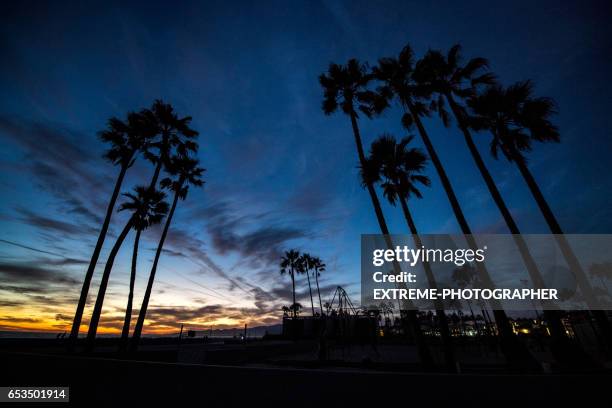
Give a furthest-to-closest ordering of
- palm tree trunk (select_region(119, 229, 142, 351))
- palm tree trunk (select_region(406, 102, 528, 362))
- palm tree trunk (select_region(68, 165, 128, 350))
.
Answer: palm tree trunk (select_region(119, 229, 142, 351))
palm tree trunk (select_region(68, 165, 128, 350))
palm tree trunk (select_region(406, 102, 528, 362))

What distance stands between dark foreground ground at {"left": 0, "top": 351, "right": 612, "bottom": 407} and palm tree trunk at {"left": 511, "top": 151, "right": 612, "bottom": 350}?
13.3m

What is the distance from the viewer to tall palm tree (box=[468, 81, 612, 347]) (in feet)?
40.6

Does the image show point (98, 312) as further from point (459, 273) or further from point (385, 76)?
point (459, 273)

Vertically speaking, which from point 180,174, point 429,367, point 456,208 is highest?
point 180,174

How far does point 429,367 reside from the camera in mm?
10500

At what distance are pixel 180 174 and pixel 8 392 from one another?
2334 centimetres

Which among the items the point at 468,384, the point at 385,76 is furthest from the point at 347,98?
the point at 468,384

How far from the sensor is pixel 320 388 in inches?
79.1

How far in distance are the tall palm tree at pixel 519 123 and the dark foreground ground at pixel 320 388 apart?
14.3 meters

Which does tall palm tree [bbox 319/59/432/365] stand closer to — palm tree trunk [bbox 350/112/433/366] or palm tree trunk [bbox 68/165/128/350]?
palm tree trunk [bbox 350/112/433/366]

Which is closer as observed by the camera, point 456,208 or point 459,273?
point 456,208

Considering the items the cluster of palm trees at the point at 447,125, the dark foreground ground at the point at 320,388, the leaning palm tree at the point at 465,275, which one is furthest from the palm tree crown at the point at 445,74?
the leaning palm tree at the point at 465,275

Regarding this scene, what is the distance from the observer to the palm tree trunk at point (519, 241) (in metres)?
10.5

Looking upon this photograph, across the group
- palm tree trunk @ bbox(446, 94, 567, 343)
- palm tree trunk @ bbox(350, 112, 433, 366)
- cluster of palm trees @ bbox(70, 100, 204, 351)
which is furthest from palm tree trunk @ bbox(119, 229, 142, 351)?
palm tree trunk @ bbox(446, 94, 567, 343)
